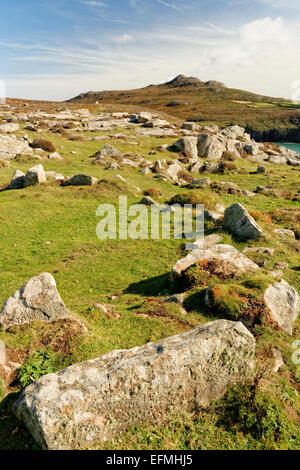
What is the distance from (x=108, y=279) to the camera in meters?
20.1

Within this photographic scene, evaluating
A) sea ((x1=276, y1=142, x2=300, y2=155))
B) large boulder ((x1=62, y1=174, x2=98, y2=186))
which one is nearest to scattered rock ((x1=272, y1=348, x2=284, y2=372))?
large boulder ((x1=62, y1=174, x2=98, y2=186))

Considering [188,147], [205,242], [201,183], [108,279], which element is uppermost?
[188,147]

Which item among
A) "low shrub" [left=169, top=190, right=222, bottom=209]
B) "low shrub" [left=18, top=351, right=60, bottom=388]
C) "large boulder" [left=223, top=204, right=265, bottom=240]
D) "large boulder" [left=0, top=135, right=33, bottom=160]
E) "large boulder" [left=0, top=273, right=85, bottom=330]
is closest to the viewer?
"low shrub" [left=18, top=351, right=60, bottom=388]

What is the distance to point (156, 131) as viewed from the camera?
82.1 meters

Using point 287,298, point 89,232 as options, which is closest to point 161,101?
point 89,232

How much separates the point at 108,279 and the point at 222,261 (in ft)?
25.3

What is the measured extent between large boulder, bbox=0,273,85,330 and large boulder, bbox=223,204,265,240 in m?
15.9

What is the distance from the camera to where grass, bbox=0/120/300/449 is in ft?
25.3

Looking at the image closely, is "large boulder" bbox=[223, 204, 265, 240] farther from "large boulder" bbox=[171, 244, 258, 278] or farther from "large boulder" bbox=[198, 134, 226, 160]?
"large boulder" bbox=[198, 134, 226, 160]

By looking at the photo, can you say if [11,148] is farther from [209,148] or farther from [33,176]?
[209,148]

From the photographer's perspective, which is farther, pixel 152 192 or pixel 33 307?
pixel 152 192

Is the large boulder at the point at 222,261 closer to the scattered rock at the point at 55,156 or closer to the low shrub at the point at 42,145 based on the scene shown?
the scattered rock at the point at 55,156

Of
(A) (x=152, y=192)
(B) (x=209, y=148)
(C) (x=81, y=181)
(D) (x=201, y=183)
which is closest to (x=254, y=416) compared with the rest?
(A) (x=152, y=192)

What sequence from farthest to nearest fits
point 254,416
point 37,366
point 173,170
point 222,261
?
point 173,170 < point 222,261 < point 37,366 < point 254,416
